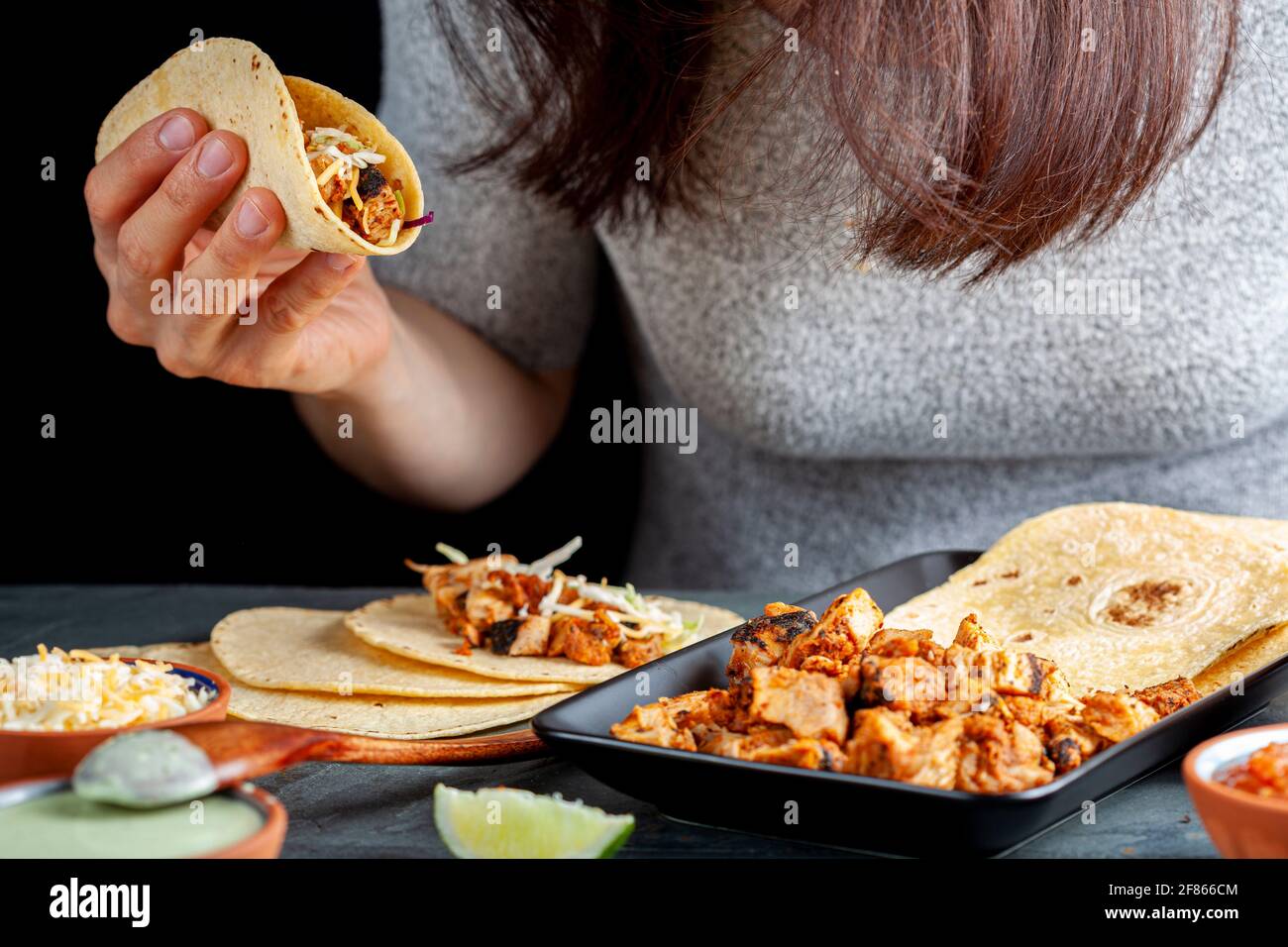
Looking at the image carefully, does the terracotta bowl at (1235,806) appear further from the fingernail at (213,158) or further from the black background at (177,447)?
the black background at (177,447)

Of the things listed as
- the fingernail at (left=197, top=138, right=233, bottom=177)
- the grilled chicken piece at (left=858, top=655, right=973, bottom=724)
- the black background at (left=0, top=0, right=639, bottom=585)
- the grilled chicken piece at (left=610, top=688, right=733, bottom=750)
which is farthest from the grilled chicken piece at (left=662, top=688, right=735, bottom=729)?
the black background at (left=0, top=0, right=639, bottom=585)

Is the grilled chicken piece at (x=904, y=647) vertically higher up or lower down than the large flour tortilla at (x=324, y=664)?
higher up

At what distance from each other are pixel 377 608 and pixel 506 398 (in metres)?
0.78

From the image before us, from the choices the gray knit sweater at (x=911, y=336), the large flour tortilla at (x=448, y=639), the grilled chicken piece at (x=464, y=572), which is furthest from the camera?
the gray knit sweater at (x=911, y=336)

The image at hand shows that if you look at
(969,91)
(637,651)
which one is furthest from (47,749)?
(969,91)

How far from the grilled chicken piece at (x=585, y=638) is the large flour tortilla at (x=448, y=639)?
0.01 m

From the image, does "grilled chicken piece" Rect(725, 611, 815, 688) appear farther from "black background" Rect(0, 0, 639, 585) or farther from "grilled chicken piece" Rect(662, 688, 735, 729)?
"black background" Rect(0, 0, 639, 585)

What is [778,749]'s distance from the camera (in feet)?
3.43

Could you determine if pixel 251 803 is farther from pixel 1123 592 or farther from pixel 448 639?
pixel 1123 592

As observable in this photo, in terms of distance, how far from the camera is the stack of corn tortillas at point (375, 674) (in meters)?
1.48

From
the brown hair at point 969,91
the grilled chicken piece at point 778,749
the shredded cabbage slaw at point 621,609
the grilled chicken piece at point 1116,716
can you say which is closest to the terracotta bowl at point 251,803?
the grilled chicken piece at point 778,749

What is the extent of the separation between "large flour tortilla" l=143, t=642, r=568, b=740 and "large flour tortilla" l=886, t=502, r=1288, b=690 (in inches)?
18.9

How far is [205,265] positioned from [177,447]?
5.25ft
